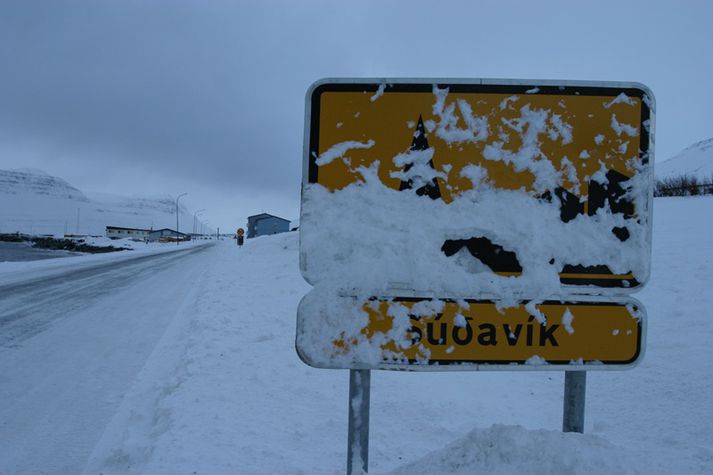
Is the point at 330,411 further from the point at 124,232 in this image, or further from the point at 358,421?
the point at 124,232

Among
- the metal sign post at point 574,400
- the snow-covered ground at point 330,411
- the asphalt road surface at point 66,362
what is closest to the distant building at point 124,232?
the asphalt road surface at point 66,362

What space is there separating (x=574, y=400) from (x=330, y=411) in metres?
2.21

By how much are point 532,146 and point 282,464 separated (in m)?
2.38

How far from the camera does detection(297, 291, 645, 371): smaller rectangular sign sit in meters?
1.40

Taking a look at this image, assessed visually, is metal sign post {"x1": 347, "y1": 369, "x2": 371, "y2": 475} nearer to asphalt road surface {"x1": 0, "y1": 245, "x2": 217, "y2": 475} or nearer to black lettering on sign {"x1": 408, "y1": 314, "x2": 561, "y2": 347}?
black lettering on sign {"x1": 408, "y1": 314, "x2": 561, "y2": 347}

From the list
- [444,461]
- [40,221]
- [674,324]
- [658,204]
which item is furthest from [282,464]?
[40,221]

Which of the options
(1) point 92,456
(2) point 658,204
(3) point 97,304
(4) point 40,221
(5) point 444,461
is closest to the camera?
(5) point 444,461

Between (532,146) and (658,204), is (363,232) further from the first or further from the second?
(658,204)

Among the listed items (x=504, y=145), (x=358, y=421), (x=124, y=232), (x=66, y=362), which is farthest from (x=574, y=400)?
(x=124, y=232)

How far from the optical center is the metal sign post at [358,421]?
141cm

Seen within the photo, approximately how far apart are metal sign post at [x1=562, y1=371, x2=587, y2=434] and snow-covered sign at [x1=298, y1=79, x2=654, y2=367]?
34 cm

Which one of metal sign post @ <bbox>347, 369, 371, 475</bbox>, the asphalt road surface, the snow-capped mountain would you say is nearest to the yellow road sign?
metal sign post @ <bbox>347, 369, 371, 475</bbox>

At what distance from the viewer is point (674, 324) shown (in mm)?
4566

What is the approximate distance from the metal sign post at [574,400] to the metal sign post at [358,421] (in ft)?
2.55
